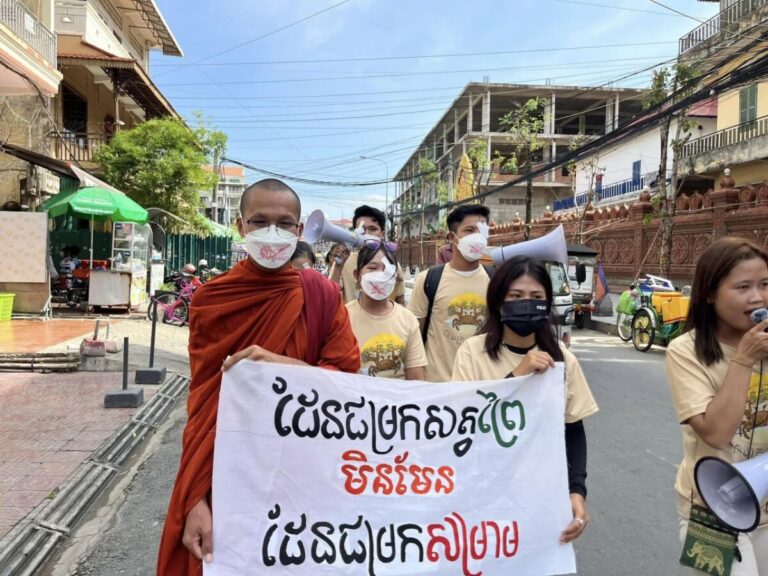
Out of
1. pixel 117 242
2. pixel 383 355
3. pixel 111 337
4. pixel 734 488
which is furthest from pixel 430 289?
pixel 117 242

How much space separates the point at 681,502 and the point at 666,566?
1.43 m

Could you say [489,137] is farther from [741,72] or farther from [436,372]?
[436,372]

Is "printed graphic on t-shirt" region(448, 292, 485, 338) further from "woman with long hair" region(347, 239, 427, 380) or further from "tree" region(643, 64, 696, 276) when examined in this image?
"tree" region(643, 64, 696, 276)

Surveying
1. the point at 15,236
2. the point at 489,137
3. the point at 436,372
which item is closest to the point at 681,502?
the point at 436,372

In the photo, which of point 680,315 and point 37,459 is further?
point 680,315

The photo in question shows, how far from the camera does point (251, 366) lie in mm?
1798

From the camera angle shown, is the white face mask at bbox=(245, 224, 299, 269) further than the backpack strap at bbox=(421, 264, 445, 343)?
No

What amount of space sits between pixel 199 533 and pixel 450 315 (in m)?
2.03

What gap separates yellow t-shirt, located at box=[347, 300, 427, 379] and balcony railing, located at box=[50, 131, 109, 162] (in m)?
16.2

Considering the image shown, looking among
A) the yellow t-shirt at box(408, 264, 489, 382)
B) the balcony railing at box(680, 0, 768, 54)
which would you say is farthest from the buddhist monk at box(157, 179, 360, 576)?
the balcony railing at box(680, 0, 768, 54)

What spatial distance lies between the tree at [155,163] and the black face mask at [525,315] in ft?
51.5

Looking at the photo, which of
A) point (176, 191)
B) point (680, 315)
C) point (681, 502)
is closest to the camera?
point (681, 502)

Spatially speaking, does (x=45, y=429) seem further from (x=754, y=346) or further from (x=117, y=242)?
(x=117, y=242)

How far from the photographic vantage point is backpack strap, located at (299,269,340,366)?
73.9 inches
